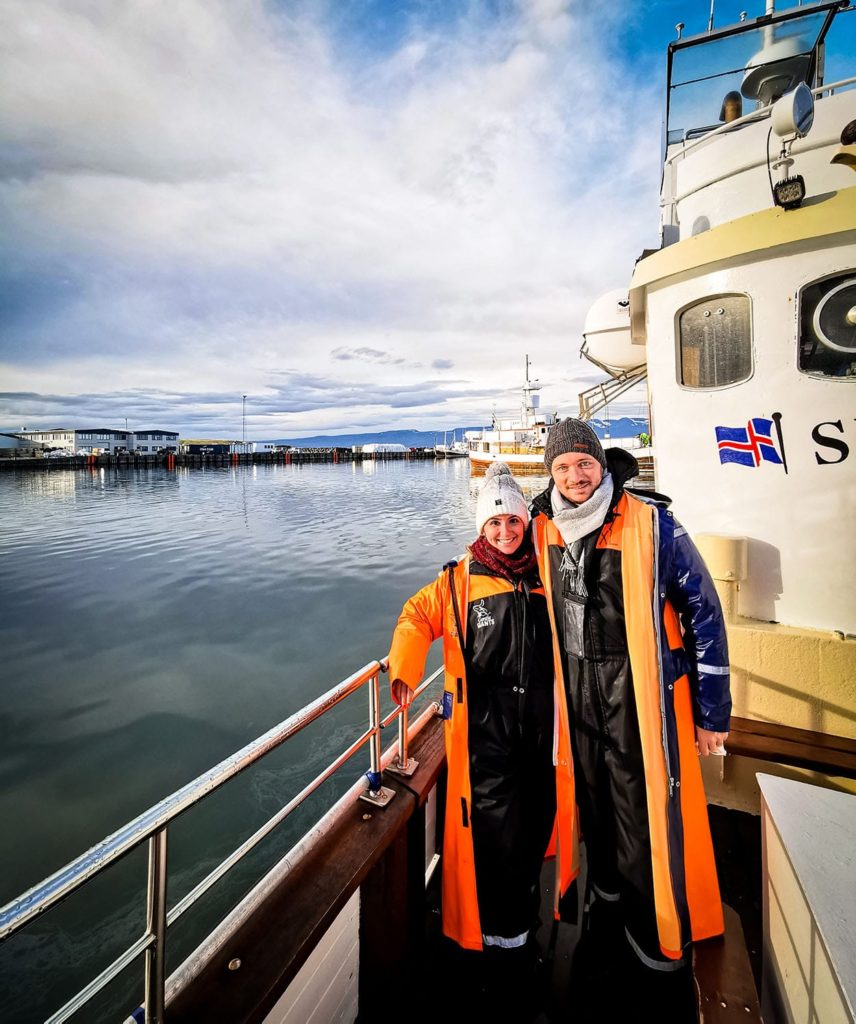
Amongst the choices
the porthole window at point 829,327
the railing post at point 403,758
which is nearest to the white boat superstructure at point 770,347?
the porthole window at point 829,327

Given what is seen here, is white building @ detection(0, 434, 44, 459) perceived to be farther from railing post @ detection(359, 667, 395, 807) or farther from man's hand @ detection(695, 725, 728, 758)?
man's hand @ detection(695, 725, 728, 758)

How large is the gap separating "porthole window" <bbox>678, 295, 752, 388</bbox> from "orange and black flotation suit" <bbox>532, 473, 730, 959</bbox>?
230 centimetres

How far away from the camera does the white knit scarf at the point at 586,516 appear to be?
2.18m

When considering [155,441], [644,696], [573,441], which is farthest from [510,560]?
[155,441]

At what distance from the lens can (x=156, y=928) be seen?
4.58 ft

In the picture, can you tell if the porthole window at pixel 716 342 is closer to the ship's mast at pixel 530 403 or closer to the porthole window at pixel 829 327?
the porthole window at pixel 829 327

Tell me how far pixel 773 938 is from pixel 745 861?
1657 mm

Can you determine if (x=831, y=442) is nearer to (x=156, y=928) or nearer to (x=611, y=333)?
(x=611, y=333)

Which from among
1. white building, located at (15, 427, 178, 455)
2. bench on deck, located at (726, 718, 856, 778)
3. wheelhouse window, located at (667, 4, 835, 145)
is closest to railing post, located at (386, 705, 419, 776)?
bench on deck, located at (726, 718, 856, 778)

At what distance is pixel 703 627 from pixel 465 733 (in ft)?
3.99

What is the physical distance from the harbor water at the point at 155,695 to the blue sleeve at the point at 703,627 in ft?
15.0

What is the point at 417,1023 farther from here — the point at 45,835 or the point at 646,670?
the point at 45,835

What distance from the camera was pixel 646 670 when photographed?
206 cm

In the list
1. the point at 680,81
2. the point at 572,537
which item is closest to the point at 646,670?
the point at 572,537
